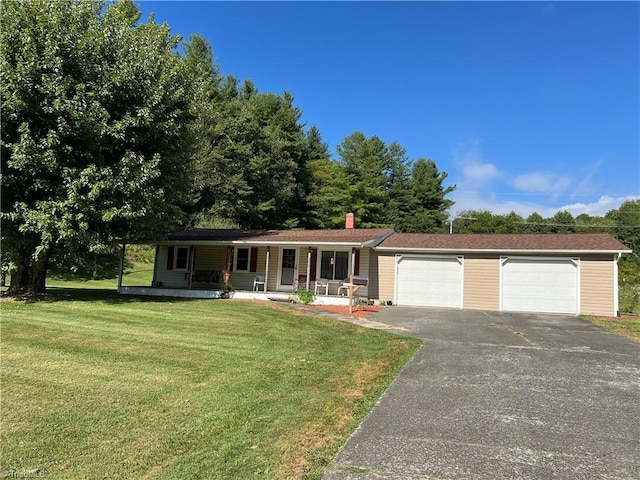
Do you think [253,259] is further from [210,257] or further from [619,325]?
[619,325]

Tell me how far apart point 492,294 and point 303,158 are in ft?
91.9

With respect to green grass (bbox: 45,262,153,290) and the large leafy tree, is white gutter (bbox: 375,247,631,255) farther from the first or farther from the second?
green grass (bbox: 45,262,153,290)

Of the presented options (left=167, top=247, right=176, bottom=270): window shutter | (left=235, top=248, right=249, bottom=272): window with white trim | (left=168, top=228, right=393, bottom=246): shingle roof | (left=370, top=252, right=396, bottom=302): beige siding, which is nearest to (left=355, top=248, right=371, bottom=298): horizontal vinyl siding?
(left=370, top=252, right=396, bottom=302): beige siding

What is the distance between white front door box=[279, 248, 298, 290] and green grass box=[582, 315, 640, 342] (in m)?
10.9

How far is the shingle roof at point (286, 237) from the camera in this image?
16.9 meters

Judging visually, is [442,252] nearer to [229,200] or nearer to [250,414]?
[250,414]

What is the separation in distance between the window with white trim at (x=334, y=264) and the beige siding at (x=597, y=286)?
8.60 metres

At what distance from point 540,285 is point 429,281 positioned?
3.94m

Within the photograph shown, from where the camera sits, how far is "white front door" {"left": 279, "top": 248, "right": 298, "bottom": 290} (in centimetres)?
1864

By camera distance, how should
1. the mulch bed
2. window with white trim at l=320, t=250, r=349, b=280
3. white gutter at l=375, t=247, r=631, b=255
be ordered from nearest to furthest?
the mulch bed → white gutter at l=375, t=247, r=631, b=255 → window with white trim at l=320, t=250, r=349, b=280

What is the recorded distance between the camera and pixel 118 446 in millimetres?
3527

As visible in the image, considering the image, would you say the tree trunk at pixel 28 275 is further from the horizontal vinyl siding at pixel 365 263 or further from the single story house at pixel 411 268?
the horizontal vinyl siding at pixel 365 263

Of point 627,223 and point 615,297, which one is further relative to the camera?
point 627,223

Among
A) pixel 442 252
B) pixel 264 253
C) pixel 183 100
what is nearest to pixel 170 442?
pixel 183 100
